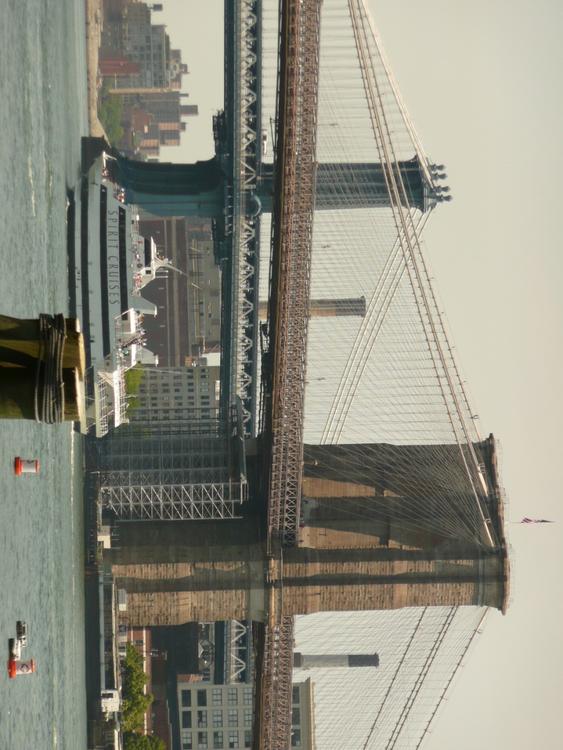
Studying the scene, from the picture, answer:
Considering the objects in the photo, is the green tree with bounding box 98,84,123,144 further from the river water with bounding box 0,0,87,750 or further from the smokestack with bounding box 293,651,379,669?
the smokestack with bounding box 293,651,379,669

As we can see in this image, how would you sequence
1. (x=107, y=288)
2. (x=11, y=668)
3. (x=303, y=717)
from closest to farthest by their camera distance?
(x=11, y=668), (x=107, y=288), (x=303, y=717)

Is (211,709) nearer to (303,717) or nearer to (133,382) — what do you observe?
(303,717)

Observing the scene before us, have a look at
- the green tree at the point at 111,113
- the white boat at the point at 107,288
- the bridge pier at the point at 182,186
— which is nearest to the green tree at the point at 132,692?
the white boat at the point at 107,288

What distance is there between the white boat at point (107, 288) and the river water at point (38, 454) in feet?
6.71

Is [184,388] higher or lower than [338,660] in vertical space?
higher

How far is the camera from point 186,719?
255 ft

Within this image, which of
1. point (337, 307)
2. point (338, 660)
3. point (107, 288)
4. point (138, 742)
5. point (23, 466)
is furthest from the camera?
point (338, 660)

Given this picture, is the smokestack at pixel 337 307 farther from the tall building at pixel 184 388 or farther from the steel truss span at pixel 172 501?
the tall building at pixel 184 388

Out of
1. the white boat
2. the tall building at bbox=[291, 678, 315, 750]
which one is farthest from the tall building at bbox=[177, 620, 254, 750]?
the white boat

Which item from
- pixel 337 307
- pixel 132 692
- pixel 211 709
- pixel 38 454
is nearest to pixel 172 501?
pixel 38 454

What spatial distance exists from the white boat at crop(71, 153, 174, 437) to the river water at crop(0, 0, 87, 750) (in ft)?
6.71

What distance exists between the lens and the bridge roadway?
48.8m

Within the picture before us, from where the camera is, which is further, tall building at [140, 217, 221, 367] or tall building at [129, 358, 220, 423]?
tall building at [129, 358, 220, 423]

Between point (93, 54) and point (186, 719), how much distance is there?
39.7 metres
